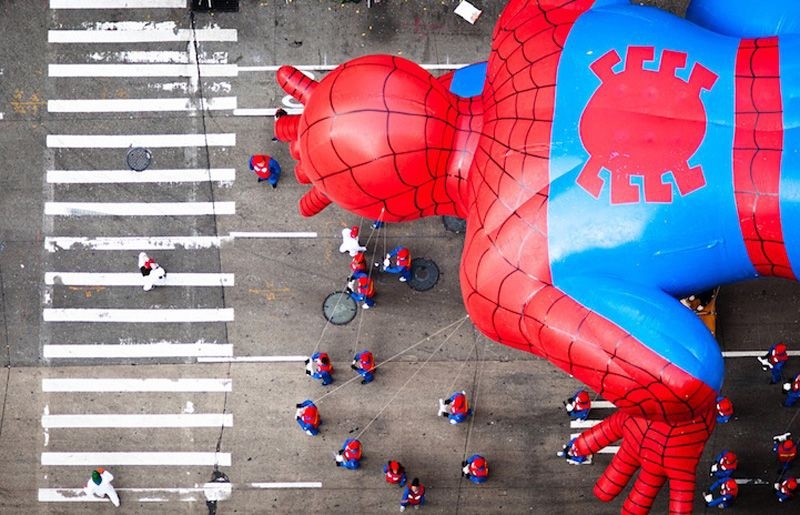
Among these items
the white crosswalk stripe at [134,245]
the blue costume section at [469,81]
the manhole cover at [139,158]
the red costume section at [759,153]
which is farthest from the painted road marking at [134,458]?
the red costume section at [759,153]

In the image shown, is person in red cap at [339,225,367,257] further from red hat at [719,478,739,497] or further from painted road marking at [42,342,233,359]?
red hat at [719,478,739,497]

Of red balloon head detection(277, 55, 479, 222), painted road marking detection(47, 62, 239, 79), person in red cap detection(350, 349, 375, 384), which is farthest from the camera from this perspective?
painted road marking detection(47, 62, 239, 79)

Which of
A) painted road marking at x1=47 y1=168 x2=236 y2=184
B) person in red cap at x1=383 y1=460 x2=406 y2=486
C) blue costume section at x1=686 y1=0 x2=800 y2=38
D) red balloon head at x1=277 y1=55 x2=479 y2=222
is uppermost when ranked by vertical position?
blue costume section at x1=686 y1=0 x2=800 y2=38

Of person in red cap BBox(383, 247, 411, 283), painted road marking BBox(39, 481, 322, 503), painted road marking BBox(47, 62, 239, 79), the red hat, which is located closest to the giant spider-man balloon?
person in red cap BBox(383, 247, 411, 283)

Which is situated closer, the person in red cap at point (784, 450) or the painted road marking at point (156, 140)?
the person in red cap at point (784, 450)

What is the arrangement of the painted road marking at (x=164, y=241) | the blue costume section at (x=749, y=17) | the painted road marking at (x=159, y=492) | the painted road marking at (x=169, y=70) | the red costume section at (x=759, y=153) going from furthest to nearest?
the painted road marking at (x=169, y=70) < the painted road marking at (x=164, y=241) < the painted road marking at (x=159, y=492) < the blue costume section at (x=749, y=17) < the red costume section at (x=759, y=153)

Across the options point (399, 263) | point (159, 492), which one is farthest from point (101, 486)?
point (399, 263)

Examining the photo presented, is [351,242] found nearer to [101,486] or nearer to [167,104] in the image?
[167,104]

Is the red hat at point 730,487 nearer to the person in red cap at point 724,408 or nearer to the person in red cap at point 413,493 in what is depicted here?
the person in red cap at point 724,408
